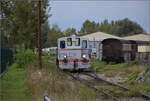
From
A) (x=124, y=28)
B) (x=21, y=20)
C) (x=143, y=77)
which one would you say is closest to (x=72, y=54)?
(x=143, y=77)

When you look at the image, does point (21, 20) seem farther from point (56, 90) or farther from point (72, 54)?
point (56, 90)

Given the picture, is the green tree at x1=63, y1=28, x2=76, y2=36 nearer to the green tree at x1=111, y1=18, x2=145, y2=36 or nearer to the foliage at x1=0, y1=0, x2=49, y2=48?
the foliage at x1=0, y1=0, x2=49, y2=48

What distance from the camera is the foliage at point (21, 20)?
2433 centimetres

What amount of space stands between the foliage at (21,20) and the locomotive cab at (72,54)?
544cm

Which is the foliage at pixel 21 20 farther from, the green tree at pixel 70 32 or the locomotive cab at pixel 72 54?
the locomotive cab at pixel 72 54

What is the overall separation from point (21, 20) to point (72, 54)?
27.7 feet

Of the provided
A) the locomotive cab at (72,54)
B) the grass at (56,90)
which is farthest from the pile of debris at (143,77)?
the locomotive cab at (72,54)

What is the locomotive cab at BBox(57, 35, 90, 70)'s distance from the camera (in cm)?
1944

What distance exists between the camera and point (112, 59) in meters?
28.7

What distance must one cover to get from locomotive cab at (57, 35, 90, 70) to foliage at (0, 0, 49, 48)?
5.44 meters

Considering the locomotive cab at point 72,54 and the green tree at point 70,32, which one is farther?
the green tree at point 70,32

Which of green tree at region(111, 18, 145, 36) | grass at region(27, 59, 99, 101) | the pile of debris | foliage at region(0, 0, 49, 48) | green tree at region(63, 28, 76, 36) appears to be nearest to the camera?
grass at region(27, 59, 99, 101)

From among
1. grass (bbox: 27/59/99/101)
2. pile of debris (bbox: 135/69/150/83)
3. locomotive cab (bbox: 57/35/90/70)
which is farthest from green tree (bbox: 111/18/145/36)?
grass (bbox: 27/59/99/101)

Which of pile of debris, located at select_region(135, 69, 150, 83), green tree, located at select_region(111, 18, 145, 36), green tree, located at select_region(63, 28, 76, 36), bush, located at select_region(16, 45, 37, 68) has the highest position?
green tree, located at select_region(111, 18, 145, 36)
